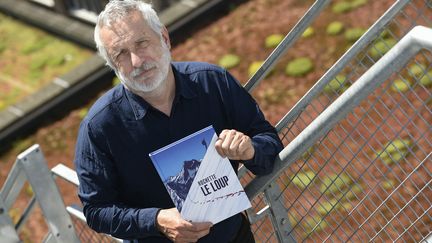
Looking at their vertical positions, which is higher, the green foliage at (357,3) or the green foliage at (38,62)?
the green foliage at (357,3)

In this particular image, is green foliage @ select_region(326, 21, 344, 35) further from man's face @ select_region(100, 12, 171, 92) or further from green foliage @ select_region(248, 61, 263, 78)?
man's face @ select_region(100, 12, 171, 92)

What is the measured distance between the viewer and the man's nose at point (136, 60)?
303 cm

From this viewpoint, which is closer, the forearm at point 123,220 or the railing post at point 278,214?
the forearm at point 123,220

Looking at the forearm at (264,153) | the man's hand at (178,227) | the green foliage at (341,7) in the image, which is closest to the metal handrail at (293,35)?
the forearm at (264,153)

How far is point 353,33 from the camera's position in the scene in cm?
750

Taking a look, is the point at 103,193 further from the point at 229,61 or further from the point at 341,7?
the point at 341,7

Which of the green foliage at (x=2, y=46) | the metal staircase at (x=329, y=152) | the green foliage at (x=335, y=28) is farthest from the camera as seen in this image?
the green foliage at (x=2, y=46)

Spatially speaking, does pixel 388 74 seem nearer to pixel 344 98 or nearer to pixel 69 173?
pixel 344 98

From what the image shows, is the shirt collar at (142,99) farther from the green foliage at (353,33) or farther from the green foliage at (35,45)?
the green foliage at (35,45)

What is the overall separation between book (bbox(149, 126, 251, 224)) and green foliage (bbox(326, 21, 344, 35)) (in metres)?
4.74

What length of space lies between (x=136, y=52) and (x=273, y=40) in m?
5.06

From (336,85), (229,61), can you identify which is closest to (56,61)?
(229,61)

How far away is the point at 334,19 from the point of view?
7.86 metres

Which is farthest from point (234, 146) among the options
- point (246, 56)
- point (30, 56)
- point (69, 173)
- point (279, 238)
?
point (30, 56)
